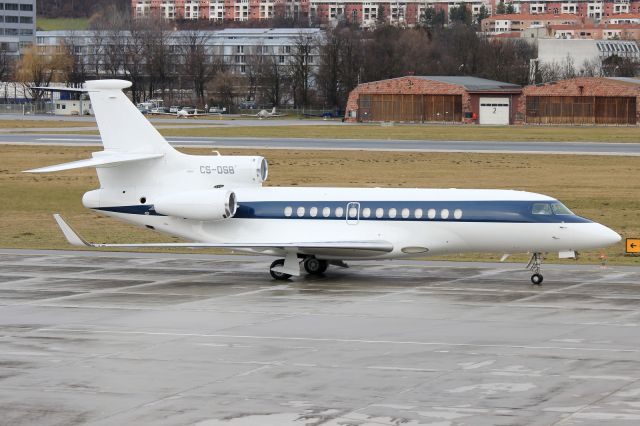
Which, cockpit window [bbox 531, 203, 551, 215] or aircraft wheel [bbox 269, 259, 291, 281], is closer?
cockpit window [bbox 531, 203, 551, 215]

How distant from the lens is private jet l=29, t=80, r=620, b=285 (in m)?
35.3

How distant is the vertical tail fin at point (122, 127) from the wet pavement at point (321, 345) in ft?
12.9

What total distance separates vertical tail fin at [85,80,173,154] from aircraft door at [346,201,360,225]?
5987mm

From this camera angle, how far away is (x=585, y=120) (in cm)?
13200

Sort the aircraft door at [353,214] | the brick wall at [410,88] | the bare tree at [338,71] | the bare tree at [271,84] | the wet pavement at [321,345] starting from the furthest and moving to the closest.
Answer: the bare tree at [271,84]
the bare tree at [338,71]
the brick wall at [410,88]
the aircraft door at [353,214]
the wet pavement at [321,345]

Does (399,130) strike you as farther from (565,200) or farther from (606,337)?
(606,337)

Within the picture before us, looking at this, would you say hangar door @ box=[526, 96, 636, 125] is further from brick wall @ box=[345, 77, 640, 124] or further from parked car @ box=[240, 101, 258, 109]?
parked car @ box=[240, 101, 258, 109]

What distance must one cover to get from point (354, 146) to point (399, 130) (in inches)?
1055

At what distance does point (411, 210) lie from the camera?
118ft

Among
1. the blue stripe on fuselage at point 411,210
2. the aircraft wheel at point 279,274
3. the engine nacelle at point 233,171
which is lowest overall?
the aircraft wheel at point 279,274

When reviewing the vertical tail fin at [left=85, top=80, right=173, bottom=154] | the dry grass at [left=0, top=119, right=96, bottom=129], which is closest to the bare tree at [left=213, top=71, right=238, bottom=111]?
the dry grass at [left=0, top=119, right=96, bottom=129]

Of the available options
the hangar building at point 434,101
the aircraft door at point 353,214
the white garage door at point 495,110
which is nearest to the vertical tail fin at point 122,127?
the aircraft door at point 353,214

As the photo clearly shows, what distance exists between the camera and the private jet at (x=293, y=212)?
35281mm

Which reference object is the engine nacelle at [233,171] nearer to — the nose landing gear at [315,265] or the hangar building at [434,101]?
the nose landing gear at [315,265]
